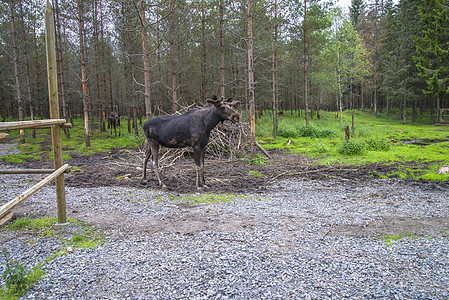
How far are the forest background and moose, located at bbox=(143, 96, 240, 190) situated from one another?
406 inches

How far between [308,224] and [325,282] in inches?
81.5

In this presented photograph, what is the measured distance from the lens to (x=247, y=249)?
175 inches

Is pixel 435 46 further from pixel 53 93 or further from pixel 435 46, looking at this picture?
pixel 53 93

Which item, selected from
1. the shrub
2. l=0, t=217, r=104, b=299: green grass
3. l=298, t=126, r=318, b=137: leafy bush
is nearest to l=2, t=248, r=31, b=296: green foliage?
l=0, t=217, r=104, b=299: green grass

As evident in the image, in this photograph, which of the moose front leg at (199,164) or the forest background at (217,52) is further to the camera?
the forest background at (217,52)

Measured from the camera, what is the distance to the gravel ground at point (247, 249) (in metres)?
3.45

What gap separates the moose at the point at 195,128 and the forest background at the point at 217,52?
10.3 m

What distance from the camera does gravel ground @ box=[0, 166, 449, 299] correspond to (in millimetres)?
3445

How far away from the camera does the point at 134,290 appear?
3.38 metres

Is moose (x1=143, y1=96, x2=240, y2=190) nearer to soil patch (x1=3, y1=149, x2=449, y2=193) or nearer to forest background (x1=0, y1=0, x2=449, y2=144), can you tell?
soil patch (x1=3, y1=149, x2=449, y2=193)

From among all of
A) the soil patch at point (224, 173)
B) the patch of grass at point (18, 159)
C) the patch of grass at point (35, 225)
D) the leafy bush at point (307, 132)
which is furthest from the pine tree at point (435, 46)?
the patch of grass at point (18, 159)

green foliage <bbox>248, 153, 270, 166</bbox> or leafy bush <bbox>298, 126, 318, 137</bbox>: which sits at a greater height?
leafy bush <bbox>298, 126, 318, 137</bbox>

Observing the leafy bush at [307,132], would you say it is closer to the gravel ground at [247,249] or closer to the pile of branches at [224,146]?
the pile of branches at [224,146]

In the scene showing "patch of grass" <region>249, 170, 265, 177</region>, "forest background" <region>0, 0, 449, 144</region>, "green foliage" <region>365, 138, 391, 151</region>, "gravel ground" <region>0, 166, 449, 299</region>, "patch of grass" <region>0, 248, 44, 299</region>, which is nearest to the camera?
"patch of grass" <region>0, 248, 44, 299</region>
